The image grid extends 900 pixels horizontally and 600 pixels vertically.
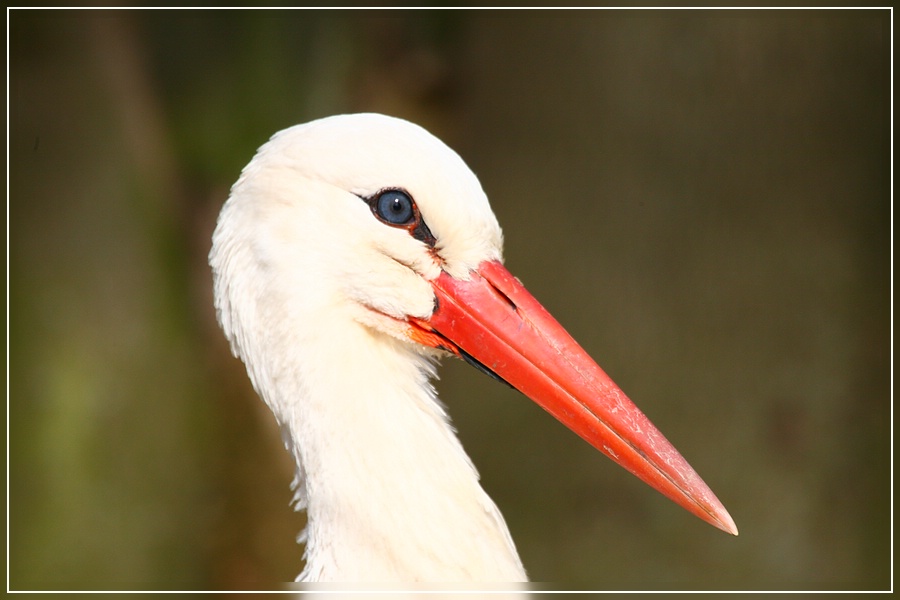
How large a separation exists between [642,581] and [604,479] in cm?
37

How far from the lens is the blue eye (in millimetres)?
1278

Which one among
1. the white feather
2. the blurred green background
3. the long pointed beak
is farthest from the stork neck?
the blurred green background

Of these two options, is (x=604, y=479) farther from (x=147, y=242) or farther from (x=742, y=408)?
(x=147, y=242)

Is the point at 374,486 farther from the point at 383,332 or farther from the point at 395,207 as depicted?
the point at 395,207

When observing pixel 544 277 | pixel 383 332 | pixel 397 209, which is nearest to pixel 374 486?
pixel 383 332

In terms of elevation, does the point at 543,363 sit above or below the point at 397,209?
below

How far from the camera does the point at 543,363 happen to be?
133 cm

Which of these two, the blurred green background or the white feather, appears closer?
the white feather

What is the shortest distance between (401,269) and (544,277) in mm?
1902

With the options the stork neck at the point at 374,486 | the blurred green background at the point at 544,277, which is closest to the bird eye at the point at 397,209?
the stork neck at the point at 374,486

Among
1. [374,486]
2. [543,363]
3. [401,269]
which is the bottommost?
[374,486]

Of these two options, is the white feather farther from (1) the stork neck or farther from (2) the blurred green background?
(2) the blurred green background

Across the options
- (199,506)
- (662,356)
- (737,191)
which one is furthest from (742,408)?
(199,506)

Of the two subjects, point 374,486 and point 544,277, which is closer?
point 374,486
